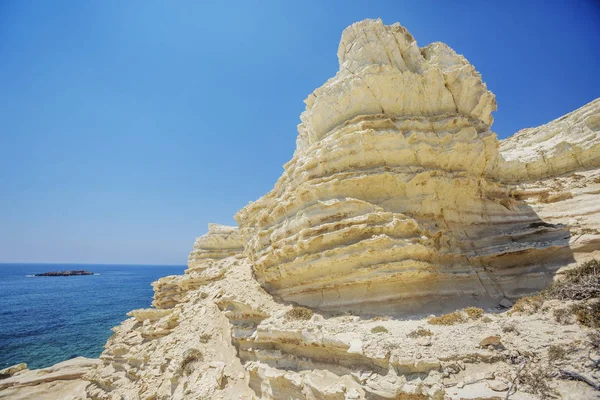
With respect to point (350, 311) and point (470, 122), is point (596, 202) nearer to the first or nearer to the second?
point (470, 122)

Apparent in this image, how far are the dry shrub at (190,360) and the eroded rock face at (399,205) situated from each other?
479 cm

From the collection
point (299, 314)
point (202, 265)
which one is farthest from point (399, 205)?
point (202, 265)

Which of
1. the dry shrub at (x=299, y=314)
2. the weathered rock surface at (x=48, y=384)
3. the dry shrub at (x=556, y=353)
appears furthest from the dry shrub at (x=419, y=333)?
the weathered rock surface at (x=48, y=384)

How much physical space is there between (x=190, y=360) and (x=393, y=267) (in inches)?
422

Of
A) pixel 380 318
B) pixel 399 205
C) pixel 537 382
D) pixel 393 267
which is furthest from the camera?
pixel 399 205

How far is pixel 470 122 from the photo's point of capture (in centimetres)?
1448

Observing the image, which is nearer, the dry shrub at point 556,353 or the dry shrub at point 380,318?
the dry shrub at point 556,353

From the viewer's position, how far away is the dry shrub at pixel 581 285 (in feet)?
26.6

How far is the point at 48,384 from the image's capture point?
19.9 m

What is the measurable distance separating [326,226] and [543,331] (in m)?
7.40

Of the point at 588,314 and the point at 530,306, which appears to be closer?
the point at 588,314

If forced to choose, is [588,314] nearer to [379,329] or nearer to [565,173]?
[379,329]

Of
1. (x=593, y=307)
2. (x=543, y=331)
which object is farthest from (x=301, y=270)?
(x=593, y=307)

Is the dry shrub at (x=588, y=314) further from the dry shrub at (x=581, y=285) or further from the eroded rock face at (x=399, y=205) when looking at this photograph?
the eroded rock face at (x=399, y=205)
